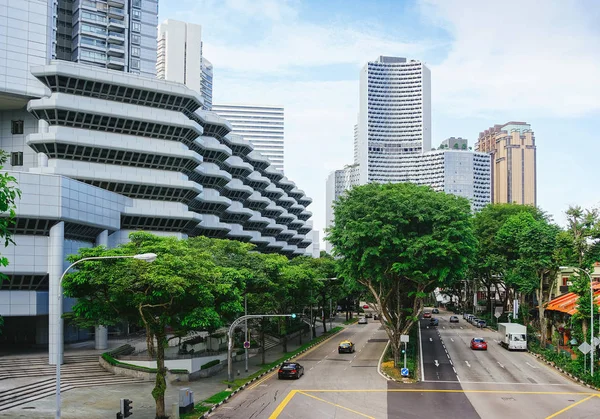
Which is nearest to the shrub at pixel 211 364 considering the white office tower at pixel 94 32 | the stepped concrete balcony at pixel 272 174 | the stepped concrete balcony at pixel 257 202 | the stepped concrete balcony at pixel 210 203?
the stepped concrete balcony at pixel 210 203

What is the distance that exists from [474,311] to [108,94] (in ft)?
308

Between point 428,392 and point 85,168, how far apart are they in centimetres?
5103

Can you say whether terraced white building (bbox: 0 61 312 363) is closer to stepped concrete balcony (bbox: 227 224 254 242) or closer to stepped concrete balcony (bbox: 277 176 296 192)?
stepped concrete balcony (bbox: 227 224 254 242)

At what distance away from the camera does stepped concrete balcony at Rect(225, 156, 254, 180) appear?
395ft

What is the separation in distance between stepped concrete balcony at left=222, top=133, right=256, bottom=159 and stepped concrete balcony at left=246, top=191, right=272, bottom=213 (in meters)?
8.45

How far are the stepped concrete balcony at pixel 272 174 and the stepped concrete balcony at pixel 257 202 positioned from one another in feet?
43.4

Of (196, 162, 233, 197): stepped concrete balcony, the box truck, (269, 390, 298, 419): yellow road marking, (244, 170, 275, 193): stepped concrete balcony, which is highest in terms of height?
(244, 170, 275, 193): stepped concrete balcony

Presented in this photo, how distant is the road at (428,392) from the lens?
39.4 metres

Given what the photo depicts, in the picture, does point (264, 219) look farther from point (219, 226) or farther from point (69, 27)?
point (69, 27)

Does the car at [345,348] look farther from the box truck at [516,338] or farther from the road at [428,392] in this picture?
the box truck at [516,338]

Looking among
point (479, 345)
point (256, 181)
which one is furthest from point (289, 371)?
point (256, 181)

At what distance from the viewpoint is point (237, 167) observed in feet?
402

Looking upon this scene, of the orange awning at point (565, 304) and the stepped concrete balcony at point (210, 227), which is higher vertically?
the stepped concrete balcony at point (210, 227)

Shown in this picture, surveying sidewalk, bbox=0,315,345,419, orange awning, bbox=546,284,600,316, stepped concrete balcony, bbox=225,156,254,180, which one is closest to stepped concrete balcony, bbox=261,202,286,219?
stepped concrete balcony, bbox=225,156,254,180
